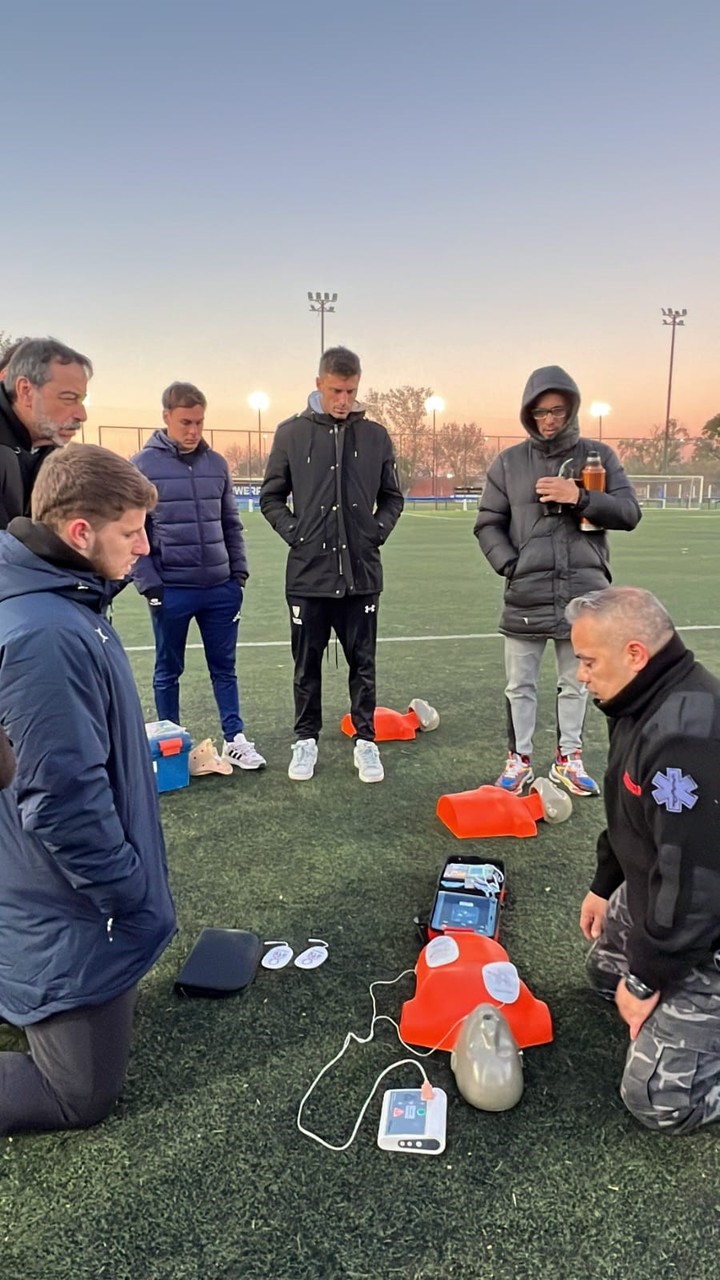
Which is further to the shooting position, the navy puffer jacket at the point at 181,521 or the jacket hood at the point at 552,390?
the navy puffer jacket at the point at 181,521

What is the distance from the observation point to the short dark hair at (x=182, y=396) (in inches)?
158

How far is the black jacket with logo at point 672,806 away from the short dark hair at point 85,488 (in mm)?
1316

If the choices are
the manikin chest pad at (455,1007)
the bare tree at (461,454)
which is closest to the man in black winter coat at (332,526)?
the manikin chest pad at (455,1007)

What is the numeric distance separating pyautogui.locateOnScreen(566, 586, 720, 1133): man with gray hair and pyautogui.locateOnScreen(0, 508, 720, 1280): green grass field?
0.54ft

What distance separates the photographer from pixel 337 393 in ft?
13.2

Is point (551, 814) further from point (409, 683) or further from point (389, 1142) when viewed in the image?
point (409, 683)

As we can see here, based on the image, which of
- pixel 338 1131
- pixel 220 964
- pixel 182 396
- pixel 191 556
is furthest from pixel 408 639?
pixel 338 1131

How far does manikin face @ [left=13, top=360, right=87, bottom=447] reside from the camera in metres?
2.81

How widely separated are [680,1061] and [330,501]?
302 centimetres

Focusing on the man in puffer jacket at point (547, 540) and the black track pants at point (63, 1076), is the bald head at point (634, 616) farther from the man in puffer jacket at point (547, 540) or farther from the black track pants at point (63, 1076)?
the man in puffer jacket at point (547, 540)

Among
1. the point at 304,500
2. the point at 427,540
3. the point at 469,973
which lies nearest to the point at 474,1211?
the point at 469,973

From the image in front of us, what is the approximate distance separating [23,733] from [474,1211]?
1414mm

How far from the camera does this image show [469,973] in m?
2.29

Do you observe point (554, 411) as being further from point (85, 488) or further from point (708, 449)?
point (708, 449)
